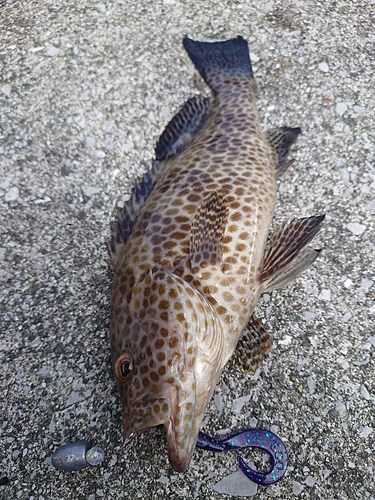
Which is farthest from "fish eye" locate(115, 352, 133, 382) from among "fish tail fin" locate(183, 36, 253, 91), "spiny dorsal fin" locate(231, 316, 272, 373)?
"fish tail fin" locate(183, 36, 253, 91)

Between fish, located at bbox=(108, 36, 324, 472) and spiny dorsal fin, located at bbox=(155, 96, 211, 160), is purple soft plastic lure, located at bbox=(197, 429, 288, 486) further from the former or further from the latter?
spiny dorsal fin, located at bbox=(155, 96, 211, 160)

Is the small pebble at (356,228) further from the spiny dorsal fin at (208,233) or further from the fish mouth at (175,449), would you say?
the fish mouth at (175,449)

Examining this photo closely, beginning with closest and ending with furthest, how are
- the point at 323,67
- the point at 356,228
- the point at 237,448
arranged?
1. the point at 237,448
2. the point at 356,228
3. the point at 323,67

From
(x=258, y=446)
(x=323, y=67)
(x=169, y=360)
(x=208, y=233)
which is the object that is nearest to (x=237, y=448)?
(x=258, y=446)

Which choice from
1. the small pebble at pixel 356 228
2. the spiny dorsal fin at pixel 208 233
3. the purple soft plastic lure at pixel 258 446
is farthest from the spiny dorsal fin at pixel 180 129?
the purple soft plastic lure at pixel 258 446

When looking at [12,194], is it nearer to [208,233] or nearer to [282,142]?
[208,233]

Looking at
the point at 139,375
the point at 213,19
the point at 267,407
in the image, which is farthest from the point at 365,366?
the point at 213,19

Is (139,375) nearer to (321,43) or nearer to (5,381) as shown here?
(5,381)
